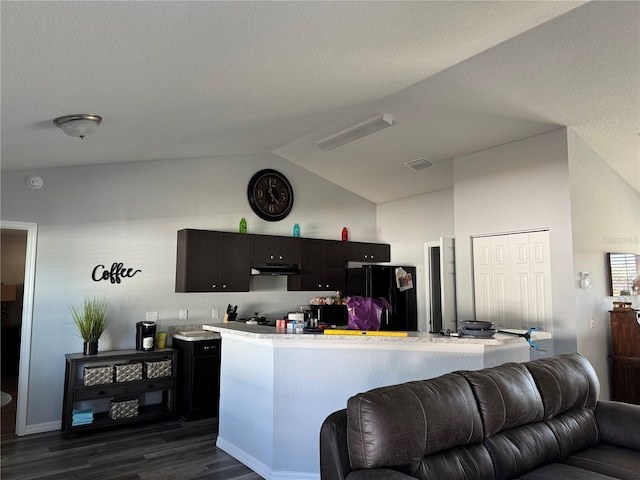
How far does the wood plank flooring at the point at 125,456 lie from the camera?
11.0 feet

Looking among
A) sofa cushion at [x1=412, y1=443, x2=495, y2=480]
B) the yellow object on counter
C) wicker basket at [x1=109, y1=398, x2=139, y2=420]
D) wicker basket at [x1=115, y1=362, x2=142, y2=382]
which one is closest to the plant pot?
wicker basket at [x1=115, y1=362, x2=142, y2=382]

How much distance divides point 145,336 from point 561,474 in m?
3.91

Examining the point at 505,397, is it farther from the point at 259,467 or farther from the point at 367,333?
the point at 259,467

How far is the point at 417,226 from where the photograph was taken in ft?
21.4

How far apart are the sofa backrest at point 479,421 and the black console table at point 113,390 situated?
327 centimetres

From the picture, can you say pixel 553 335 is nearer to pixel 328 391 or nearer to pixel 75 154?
pixel 328 391

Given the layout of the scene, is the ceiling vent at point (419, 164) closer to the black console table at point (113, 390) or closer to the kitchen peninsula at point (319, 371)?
the kitchen peninsula at point (319, 371)

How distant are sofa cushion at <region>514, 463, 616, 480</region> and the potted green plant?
391 centimetres

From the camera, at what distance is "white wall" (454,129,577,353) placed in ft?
13.8

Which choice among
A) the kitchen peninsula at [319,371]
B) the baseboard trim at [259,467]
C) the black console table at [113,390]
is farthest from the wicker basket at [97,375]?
the kitchen peninsula at [319,371]

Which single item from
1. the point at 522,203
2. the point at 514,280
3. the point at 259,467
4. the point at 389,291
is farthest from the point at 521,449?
the point at 389,291

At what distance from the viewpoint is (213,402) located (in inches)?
192

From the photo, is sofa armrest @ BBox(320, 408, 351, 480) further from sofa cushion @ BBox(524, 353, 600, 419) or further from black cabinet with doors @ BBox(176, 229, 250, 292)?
black cabinet with doors @ BBox(176, 229, 250, 292)

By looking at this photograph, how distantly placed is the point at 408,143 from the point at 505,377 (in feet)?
9.97
